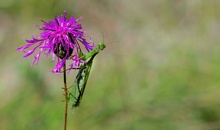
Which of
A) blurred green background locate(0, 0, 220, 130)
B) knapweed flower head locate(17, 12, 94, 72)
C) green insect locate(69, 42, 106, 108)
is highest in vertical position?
blurred green background locate(0, 0, 220, 130)

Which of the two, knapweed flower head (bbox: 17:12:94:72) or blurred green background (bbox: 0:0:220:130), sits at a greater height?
blurred green background (bbox: 0:0:220:130)

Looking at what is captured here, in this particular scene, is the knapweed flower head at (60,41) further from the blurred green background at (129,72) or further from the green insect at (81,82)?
the blurred green background at (129,72)

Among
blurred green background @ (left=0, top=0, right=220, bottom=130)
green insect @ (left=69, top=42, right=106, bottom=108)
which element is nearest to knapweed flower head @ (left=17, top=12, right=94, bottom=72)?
green insect @ (left=69, top=42, right=106, bottom=108)

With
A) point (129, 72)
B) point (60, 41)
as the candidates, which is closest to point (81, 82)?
point (60, 41)

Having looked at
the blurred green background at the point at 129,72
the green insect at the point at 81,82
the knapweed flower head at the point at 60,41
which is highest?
the blurred green background at the point at 129,72

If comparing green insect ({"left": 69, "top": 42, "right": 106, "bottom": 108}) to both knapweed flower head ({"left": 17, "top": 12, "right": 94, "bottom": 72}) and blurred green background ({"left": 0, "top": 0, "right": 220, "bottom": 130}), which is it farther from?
blurred green background ({"left": 0, "top": 0, "right": 220, "bottom": 130})

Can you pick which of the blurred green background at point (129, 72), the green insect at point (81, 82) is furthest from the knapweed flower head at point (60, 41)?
the blurred green background at point (129, 72)

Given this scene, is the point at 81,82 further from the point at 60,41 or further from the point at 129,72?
the point at 129,72

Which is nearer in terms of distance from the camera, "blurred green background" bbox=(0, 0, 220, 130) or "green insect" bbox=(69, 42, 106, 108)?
Answer: "green insect" bbox=(69, 42, 106, 108)

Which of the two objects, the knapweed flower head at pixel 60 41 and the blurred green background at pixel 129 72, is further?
the blurred green background at pixel 129 72
